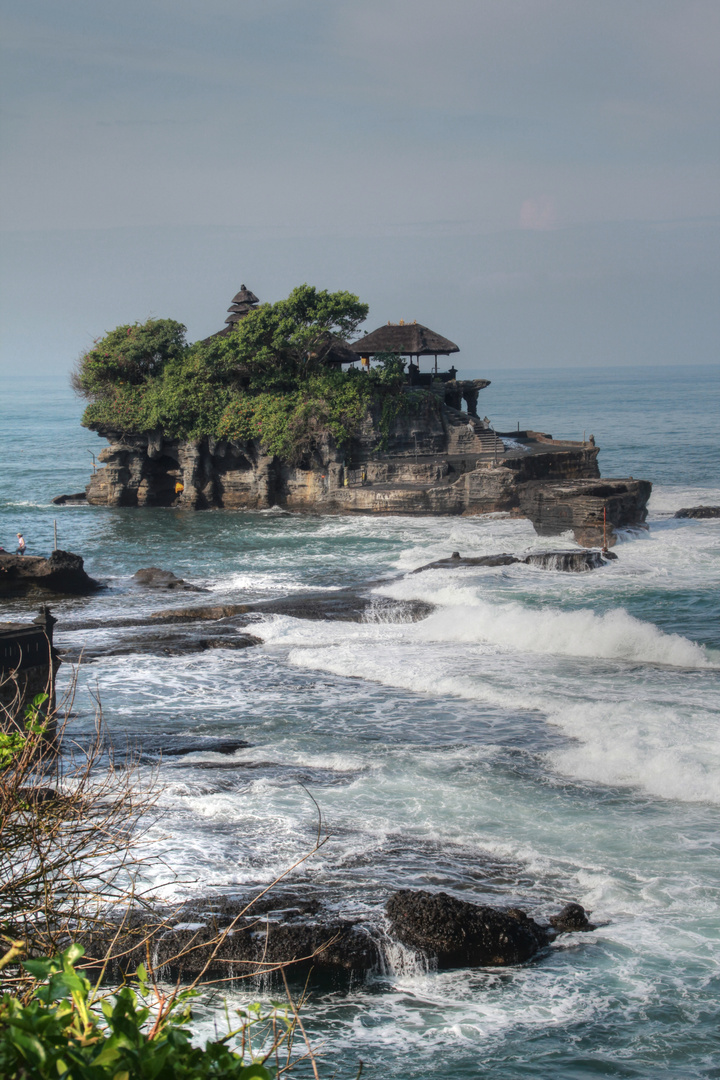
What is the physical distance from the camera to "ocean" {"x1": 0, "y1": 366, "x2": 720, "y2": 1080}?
8359mm

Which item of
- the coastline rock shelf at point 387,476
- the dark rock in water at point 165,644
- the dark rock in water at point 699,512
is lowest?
the dark rock in water at point 165,644

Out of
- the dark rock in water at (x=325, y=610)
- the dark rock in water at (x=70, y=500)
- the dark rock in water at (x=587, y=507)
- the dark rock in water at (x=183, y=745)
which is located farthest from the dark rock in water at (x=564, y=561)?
the dark rock in water at (x=70, y=500)

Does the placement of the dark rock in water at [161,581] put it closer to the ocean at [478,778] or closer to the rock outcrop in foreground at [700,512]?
the ocean at [478,778]

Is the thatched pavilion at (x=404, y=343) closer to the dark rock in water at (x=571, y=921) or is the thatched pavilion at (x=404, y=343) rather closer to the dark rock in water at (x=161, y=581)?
the dark rock in water at (x=161, y=581)

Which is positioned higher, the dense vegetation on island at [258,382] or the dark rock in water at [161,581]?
the dense vegetation on island at [258,382]

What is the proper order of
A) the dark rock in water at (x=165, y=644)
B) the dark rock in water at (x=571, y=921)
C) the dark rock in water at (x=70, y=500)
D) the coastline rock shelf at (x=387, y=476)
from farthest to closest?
the dark rock in water at (x=70, y=500), the coastline rock shelf at (x=387, y=476), the dark rock in water at (x=165, y=644), the dark rock in water at (x=571, y=921)

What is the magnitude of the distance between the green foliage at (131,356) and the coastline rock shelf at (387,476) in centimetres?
266

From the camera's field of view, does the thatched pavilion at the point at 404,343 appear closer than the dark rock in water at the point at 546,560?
No

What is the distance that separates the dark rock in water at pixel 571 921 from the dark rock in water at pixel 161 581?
19.6 m

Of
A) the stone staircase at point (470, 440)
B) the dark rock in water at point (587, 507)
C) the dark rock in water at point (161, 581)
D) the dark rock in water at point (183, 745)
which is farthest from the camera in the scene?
the stone staircase at point (470, 440)

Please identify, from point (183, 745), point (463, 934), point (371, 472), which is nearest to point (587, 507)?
point (371, 472)

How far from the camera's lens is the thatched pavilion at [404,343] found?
46.2 metres

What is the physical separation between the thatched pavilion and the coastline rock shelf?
3.05 meters

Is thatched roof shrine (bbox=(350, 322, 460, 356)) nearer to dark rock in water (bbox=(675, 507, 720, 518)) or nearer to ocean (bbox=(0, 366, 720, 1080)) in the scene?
dark rock in water (bbox=(675, 507, 720, 518))
